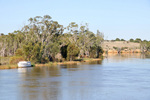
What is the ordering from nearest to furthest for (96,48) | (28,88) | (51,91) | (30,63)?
(51,91)
(28,88)
(30,63)
(96,48)

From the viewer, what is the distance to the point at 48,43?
265 feet

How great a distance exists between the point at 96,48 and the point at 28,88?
7708cm

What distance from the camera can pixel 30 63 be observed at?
66.1 m

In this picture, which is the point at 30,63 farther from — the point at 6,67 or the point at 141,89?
the point at 141,89

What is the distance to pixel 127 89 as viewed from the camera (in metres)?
35.1

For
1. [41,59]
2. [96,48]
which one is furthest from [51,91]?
[96,48]

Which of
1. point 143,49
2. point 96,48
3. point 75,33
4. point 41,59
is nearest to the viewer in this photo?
point 41,59

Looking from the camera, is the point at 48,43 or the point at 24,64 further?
the point at 48,43

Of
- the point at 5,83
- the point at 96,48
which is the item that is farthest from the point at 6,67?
the point at 96,48

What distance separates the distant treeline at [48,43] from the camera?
2785 inches

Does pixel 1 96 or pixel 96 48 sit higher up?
pixel 96 48

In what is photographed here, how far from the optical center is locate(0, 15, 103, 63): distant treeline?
7075 centimetres

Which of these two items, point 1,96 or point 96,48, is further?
point 96,48

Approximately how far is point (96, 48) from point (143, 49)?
315ft
